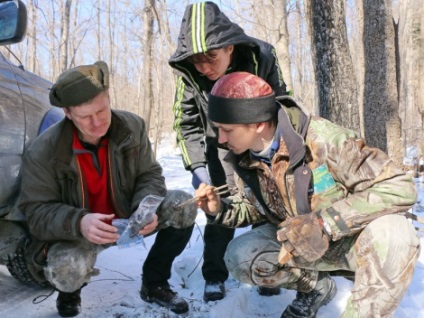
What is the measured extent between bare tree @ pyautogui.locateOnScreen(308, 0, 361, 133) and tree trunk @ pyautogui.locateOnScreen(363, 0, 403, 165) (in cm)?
164

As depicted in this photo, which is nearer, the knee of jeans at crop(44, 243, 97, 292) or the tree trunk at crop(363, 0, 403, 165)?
the knee of jeans at crop(44, 243, 97, 292)

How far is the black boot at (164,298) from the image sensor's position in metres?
2.39

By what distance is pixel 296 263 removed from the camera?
2109mm

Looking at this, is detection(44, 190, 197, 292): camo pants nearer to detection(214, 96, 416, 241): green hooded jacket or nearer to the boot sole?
the boot sole

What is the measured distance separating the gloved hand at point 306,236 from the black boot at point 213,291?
852 mm

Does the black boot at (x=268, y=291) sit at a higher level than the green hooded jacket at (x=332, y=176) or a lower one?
lower

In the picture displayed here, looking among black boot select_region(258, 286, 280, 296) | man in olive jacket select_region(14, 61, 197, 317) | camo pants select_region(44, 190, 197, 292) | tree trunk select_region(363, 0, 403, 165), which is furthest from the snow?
tree trunk select_region(363, 0, 403, 165)

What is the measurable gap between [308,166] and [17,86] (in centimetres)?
181

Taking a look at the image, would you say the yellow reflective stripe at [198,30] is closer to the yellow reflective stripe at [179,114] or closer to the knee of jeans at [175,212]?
the yellow reflective stripe at [179,114]

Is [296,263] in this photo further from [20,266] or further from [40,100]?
[40,100]

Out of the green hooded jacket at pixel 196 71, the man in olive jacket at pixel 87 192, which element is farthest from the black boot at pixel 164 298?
the green hooded jacket at pixel 196 71

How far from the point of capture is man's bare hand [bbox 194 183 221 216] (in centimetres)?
211

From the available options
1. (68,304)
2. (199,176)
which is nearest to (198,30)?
(199,176)

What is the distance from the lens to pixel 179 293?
8.79 feet
